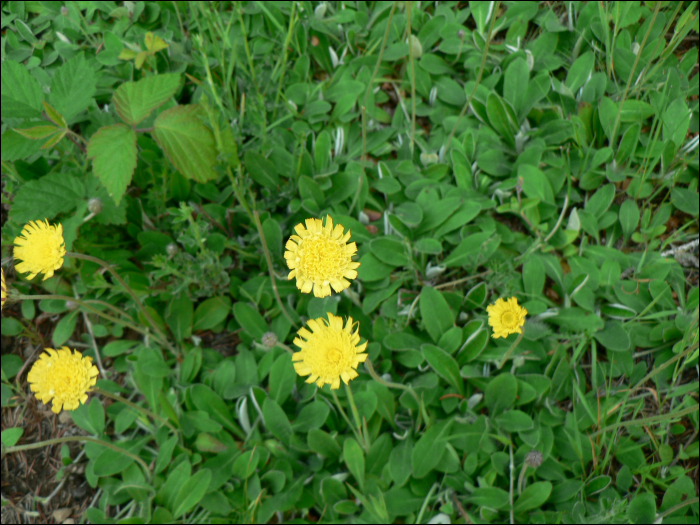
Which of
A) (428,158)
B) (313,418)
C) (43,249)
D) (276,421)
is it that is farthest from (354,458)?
(428,158)

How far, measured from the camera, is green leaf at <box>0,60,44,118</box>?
2119mm

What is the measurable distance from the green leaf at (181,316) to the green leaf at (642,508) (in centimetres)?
218

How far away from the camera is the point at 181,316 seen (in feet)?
7.94

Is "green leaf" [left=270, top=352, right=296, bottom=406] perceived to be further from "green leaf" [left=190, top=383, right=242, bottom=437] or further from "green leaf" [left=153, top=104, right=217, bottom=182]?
"green leaf" [left=153, top=104, right=217, bottom=182]

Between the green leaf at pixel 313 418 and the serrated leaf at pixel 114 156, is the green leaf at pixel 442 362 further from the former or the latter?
the serrated leaf at pixel 114 156

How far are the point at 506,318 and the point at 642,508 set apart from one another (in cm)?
108

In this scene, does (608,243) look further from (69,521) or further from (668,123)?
(69,521)

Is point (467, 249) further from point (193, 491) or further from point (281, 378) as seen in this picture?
point (193, 491)

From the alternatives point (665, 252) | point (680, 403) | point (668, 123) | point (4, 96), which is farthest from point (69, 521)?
point (668, 123)

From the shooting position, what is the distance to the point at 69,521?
2342 mm

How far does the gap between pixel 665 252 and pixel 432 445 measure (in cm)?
158

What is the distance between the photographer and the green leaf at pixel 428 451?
201cm

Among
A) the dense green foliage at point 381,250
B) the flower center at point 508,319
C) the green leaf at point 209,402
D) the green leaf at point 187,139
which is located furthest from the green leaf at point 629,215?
the green leaf at point 209,402

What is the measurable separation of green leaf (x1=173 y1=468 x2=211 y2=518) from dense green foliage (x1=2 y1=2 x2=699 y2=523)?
0.01 metres
